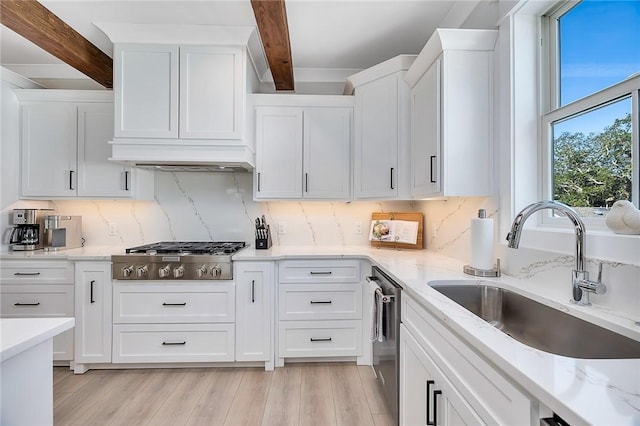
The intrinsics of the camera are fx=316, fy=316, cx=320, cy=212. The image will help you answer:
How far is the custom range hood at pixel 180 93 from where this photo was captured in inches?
96.3

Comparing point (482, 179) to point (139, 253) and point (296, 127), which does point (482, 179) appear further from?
point (139, 253)

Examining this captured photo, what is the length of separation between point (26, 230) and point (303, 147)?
2.46 metres

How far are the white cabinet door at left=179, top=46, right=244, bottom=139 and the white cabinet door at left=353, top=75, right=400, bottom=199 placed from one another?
1006 mm

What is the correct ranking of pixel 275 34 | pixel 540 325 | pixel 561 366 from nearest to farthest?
1. pixel 561 366
2. pixel 540 325
3. pixel 275 34

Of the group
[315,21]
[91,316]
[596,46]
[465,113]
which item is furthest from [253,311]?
[596,46]

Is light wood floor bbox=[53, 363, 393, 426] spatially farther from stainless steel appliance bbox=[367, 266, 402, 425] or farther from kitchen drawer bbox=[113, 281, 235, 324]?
kitchen drawer bbox=[113, 281, 235, 324]

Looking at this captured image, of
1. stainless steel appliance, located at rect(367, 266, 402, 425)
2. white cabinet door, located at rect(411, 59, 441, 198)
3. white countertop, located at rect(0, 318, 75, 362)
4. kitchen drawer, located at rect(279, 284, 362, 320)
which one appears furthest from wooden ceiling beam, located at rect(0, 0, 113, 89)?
stainless steel appliance, located at rect(367, 266, 402, 425)

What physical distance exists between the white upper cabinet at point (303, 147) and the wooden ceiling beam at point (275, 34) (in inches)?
9.0

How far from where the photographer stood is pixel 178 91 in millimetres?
2480

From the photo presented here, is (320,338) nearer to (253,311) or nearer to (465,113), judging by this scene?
(253,311)

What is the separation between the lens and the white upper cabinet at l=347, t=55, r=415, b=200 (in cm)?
246

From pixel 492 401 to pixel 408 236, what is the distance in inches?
77.8

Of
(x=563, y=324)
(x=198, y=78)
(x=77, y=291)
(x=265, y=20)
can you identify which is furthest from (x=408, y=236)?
(x=77, y=291)

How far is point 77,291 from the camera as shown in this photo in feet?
7.97
